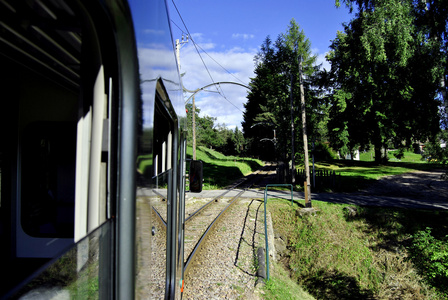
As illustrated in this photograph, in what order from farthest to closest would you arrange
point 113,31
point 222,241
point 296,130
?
point 296,130, point 222,241, point 113,31

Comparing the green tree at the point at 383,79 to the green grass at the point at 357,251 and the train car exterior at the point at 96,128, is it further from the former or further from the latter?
the train car exterior at the point at 96,128

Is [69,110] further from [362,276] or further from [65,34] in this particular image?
[362,276]

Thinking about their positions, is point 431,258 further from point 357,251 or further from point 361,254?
point 357,251

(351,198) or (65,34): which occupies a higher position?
(65,34)

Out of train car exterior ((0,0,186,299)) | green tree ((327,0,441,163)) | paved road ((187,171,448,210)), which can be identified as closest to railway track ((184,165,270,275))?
paved road ((187,171,448,210))

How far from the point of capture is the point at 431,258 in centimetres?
880

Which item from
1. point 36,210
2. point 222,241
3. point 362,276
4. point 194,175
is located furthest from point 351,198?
point 36,210

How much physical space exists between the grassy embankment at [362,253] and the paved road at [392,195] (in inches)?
76.3

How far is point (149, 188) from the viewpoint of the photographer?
4.30 ft

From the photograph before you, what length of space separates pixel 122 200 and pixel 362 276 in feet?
34.0

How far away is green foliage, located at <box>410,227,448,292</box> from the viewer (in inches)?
336

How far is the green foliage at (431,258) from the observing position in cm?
855

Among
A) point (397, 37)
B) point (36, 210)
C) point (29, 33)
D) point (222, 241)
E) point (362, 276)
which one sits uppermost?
point (397, 37)

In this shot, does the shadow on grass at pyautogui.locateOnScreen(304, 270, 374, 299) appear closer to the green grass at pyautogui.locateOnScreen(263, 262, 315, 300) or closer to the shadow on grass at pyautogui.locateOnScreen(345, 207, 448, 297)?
the shadow on grass at pyautogui.locateOnScreen(345, 207, 448, 297)
